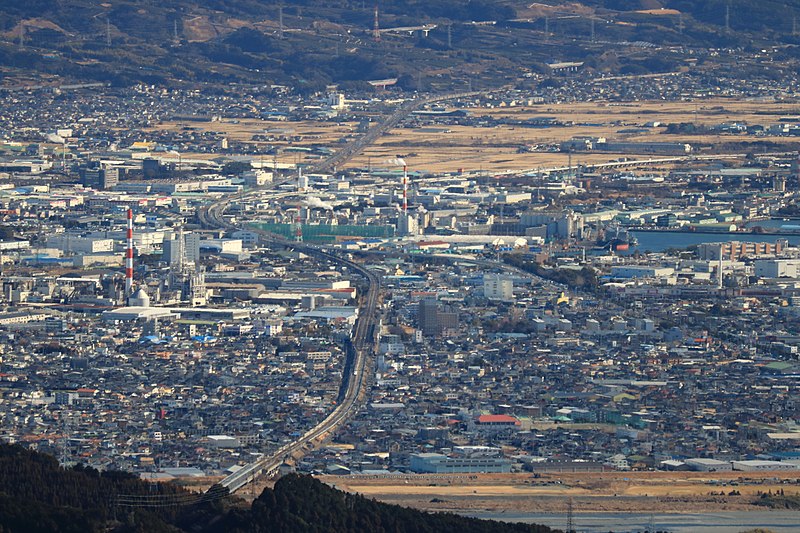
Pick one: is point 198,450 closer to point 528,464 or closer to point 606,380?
point 528,464

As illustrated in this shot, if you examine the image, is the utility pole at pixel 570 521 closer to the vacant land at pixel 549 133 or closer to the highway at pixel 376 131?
the vacant land at pixel 549 133

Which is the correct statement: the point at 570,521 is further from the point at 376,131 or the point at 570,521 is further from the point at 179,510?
the point at 376,131

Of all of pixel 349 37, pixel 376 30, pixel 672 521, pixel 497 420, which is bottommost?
pixel 672 521

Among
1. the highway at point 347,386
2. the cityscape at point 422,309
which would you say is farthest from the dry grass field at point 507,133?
the highway at point 347,386

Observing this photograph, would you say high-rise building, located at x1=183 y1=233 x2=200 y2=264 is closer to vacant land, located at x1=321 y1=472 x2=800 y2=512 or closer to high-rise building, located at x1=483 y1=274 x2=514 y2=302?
high-rise building, located at x1=483 y1=274 x2=514 y2=302

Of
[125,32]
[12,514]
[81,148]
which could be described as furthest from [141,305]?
[125,32]

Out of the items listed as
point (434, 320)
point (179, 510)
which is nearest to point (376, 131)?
point (434, 320)
